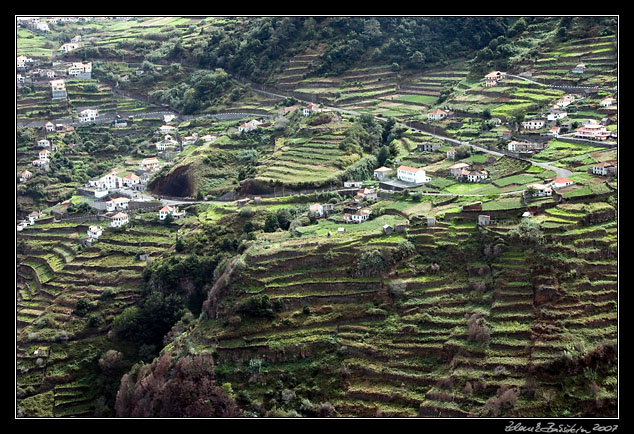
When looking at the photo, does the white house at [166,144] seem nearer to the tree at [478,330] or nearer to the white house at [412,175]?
the white house at [412,175]

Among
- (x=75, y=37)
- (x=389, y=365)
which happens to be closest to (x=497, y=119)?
(x=389, y=365)

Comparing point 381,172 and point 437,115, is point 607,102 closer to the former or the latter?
point 437,115

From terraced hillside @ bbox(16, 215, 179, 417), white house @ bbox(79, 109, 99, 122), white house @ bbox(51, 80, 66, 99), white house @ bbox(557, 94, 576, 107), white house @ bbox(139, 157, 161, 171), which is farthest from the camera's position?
white house @ bbox(51, 80, 66, 99)

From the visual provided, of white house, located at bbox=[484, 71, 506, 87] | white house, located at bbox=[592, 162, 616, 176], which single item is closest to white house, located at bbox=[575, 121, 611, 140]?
white house, located at bbox=[592, 162, 616, 176]

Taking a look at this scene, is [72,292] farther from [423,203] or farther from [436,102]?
[436,102]

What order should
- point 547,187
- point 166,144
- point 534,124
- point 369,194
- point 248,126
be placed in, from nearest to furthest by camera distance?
point 547,187 → point 369,194 → point 534,124 → point 248,126 → point 166,144

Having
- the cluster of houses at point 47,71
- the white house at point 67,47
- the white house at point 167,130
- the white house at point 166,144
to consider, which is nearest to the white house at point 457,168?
the white house at point 166,144

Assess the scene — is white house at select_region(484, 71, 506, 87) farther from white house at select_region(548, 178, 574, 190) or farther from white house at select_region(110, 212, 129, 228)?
white house at select_region(110, 212, 129, 228)

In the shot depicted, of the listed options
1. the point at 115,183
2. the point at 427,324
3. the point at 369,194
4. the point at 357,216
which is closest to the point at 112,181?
the point at 115,183
